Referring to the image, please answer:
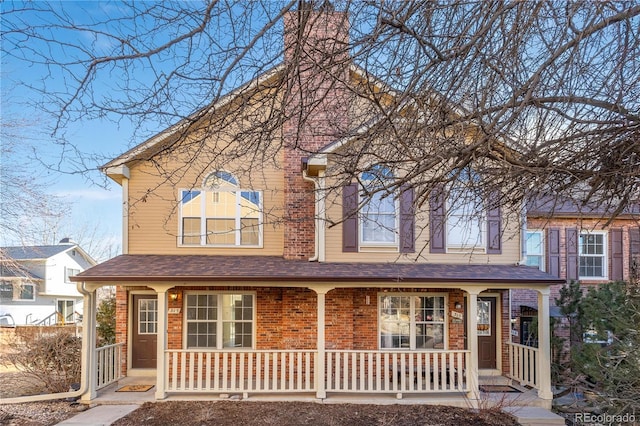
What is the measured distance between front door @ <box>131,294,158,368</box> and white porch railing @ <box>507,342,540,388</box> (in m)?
8.54

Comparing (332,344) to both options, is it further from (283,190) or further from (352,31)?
(352,31)

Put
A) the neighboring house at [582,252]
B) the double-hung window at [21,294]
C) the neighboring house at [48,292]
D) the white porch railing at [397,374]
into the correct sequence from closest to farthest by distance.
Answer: the white porch railing at [397,374]
the neighboring house at [582,252]
the double-hung window at [21,294]
the neighboring house at [48,292]

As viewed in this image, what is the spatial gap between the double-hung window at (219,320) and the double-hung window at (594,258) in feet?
34.0

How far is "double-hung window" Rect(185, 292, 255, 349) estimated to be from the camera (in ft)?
35.8

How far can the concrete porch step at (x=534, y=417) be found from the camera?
808 cm

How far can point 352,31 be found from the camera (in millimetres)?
4023

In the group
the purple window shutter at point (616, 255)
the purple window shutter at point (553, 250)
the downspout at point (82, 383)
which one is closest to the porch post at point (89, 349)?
the downspout at point (82, 383)

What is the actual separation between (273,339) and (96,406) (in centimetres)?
386

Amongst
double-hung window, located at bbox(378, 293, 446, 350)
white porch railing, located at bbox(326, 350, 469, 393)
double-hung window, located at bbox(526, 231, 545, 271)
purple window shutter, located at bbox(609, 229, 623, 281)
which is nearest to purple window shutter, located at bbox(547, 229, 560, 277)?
double-hung window, located at bbox(526, 231, 545, 271)

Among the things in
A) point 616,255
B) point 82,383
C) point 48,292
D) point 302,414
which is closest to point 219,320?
point 82,383

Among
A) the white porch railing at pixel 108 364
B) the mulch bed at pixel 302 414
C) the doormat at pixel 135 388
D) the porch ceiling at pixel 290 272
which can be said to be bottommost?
the doormat at pixel 135 388

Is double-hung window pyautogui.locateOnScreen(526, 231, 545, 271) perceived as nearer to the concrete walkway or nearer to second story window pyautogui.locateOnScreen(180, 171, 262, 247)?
second story window pyautogui.locateOnScreen(180, 171, 262, 247)

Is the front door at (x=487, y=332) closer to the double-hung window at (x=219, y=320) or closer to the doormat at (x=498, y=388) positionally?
the doormat at (x=498, y=388)

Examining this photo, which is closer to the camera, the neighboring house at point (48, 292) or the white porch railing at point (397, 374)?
the white porch railing at point (397, 374)
